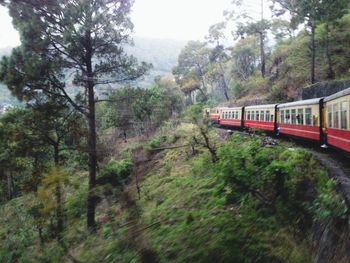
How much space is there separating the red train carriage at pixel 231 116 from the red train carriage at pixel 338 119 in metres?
16.1

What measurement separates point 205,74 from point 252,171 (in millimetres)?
55280

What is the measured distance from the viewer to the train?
11.2 m

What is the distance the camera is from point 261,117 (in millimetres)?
24281

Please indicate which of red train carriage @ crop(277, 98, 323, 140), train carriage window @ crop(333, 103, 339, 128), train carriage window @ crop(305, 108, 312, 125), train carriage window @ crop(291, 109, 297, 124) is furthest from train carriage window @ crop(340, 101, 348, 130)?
train carriage window @ crop(291, 109, 297, 124)

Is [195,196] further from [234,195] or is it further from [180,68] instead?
[180,68]

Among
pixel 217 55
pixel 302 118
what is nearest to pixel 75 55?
pixel 302 118

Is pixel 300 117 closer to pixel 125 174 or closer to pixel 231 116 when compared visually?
pixel 125 174

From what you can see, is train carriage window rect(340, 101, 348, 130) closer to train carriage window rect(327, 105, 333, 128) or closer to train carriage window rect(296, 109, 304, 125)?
train carriage window rect(327, 105, 333, 128)

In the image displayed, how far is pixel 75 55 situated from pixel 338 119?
903 centimetres

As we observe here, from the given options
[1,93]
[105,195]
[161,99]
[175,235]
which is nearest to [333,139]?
[175,235]

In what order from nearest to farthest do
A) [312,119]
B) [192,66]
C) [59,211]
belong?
[59,211]
[312,119]
[192,66]

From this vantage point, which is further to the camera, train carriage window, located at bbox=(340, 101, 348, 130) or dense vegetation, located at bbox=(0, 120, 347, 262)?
train carriage window, located at bbox=(340, 101, 348, 130)

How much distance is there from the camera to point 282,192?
25.7 ft

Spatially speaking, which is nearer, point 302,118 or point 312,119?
point 312,119
